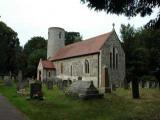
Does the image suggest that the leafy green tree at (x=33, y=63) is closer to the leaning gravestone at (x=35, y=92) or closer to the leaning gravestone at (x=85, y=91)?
the leaning gravestone at (x=85, y=91)

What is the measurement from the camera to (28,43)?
82.2 meters

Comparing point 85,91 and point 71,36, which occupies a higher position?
point 71,36

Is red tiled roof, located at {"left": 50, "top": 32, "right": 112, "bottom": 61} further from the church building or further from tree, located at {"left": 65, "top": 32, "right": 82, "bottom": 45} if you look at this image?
tree, located at {"left": 65, "top": 32, "right": 82, "bottom": 45}

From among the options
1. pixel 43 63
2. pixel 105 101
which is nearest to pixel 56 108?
pixel 105 101

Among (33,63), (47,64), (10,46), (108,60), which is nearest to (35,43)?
(33,63)

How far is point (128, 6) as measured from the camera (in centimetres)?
1038

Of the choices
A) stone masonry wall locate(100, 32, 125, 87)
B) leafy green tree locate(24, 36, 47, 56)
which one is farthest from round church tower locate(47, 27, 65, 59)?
leafy green tree locate(24, 36, 47, 56)

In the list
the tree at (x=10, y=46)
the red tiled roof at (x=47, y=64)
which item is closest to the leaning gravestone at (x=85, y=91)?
the red tiled roof at (x=47, y=64)

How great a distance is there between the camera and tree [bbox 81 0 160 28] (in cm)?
995

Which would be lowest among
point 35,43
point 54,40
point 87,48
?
point 87,48

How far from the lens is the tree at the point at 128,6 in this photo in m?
9.95

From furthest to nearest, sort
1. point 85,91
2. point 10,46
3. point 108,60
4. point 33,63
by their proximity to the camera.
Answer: point 33,63, point 10,46, point 108,60, point 85,91

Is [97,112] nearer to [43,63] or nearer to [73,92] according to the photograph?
[73,92]

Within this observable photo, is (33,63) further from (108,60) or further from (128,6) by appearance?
(128,6)
